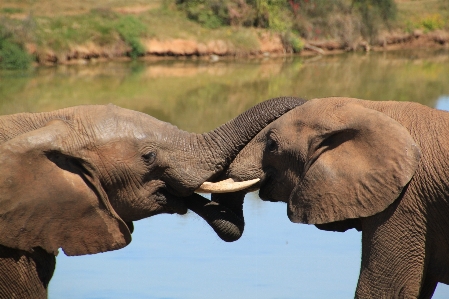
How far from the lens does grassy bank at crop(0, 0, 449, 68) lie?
31094 mm

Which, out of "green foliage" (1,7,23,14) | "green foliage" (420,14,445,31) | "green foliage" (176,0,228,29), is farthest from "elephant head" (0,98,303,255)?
"green foliage" (420,14,445,31)

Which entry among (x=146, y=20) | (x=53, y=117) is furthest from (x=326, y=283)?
(x=146, y=20)

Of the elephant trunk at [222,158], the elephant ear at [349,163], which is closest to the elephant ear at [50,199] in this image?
the elephant trunk at [222,158]

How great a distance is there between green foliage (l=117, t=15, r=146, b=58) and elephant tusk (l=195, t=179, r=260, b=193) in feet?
88.1

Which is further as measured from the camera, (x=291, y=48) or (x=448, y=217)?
(x=291, y=48)

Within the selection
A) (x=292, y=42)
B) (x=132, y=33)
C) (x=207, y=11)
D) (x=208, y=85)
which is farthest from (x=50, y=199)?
(x=292, y=42)

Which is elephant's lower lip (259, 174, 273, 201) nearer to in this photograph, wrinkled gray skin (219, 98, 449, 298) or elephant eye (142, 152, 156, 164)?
wrinkled gray skin (219, 98, 449, 298)

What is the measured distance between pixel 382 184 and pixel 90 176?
1.83 meters

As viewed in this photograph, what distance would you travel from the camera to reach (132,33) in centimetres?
3319

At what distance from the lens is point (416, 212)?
596 centimetres

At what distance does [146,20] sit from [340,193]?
97.5 feet

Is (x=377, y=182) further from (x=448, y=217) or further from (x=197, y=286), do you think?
(x=197, y=286)

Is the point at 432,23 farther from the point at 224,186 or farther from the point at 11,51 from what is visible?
the point at 224,186

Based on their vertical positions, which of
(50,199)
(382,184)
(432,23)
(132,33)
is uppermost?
(382,184)
